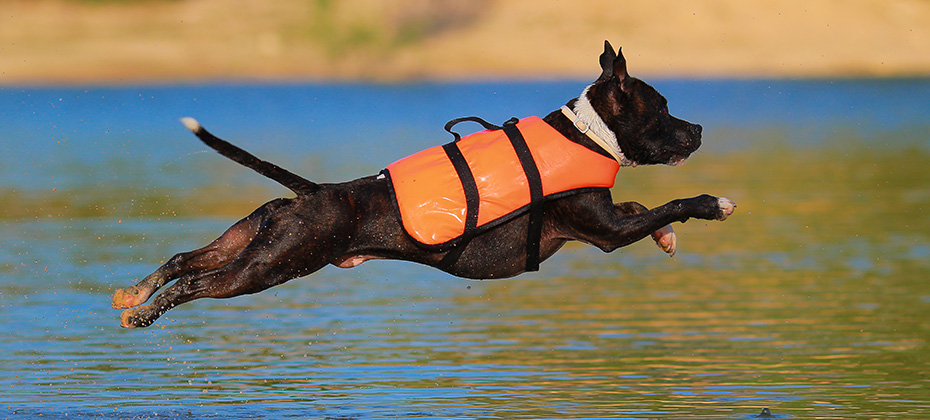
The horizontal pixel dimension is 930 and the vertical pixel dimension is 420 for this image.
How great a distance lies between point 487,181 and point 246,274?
151cm

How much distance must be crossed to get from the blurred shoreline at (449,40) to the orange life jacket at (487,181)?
233 ft

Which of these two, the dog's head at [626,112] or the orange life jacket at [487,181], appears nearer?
the orange life jacket at [487,181]

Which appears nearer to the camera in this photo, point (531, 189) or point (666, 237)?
point (531, 189)

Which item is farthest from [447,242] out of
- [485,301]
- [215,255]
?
[485,301]

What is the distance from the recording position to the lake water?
8930 millimetres

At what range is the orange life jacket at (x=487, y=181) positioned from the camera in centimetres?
796

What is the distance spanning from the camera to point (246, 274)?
7.77 m

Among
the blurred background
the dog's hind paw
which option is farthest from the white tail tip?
the dog's hind paw

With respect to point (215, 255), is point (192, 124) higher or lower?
higher

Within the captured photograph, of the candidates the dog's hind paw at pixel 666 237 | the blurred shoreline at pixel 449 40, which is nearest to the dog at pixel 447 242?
the dog's hind paw at pixel 666 237

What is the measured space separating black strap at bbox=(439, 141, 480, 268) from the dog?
0.01 meters

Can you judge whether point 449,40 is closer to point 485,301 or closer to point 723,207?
point 485,301

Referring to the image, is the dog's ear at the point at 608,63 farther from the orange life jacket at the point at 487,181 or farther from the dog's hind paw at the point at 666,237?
the dog's hind paw at the point at 666,237

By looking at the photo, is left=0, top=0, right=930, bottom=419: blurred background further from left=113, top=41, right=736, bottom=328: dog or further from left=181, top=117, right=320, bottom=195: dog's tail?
left=181, top=117, right=320, bottom=195: dog's tail
